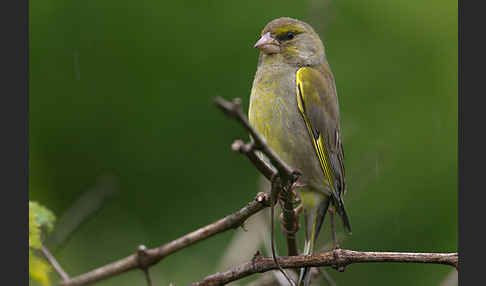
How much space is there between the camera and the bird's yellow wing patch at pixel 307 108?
3.20 m

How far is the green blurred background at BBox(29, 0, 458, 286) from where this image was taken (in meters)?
4.63

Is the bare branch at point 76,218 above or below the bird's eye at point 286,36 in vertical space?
below

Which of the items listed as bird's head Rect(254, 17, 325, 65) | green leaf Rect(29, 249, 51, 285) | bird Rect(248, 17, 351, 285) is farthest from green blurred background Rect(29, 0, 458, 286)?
green leaf Rect(29, 249, 51, 285)

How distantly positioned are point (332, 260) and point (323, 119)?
1252 mm

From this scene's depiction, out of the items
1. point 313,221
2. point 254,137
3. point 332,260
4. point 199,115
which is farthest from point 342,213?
point 199,115

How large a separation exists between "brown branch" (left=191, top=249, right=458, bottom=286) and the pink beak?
145 cm

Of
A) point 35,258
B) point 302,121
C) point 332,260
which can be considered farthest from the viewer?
point 302,121

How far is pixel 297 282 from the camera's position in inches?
109

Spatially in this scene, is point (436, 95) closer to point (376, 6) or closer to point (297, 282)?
point (376, 6)

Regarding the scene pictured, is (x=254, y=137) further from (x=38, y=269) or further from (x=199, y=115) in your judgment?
(x=199, y=115)

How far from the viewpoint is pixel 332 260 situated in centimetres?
216

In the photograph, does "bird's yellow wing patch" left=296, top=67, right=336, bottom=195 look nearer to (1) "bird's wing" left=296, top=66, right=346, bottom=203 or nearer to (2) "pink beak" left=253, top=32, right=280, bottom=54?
(1) "bird's wing" left=296, top=66, right=346, bottom=203

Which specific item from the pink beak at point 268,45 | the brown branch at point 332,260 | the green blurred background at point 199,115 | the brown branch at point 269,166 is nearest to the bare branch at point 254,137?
the brown branch at point 269,166

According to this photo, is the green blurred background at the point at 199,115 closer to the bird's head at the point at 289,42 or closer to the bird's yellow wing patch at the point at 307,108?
the bird's head at the point at 289,42
